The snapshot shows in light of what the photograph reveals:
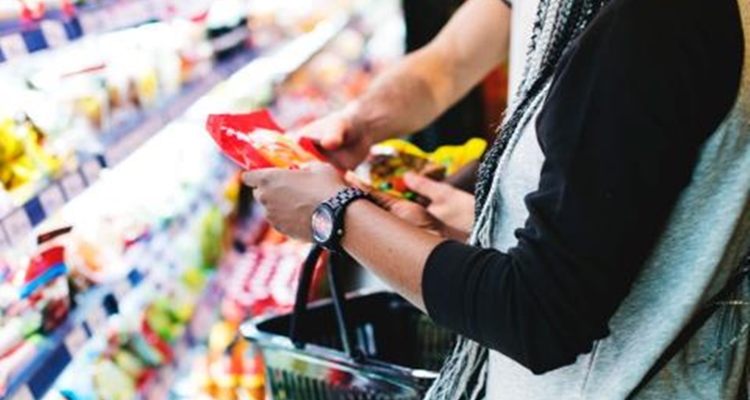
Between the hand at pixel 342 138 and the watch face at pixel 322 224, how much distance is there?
486mm

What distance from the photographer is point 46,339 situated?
117 cm

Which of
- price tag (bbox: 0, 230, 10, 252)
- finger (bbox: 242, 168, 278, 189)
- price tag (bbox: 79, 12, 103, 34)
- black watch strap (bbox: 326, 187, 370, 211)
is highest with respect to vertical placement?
price tag (bbox: 79, 12, 103, 34)

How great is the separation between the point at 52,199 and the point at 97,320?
0.27 metres

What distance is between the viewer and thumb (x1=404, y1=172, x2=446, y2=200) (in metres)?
1.42

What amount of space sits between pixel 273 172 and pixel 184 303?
740mm

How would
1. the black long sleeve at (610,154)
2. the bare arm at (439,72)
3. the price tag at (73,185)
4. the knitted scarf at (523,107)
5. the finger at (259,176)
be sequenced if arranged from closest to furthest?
the black long sleeve at (610,154) → the knitted scarf at (523,107) → the finger at (259,176) → the price tag at (73,185) → the bare arm at (439,72)

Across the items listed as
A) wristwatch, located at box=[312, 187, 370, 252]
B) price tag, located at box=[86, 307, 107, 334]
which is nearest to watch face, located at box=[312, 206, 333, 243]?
wristwatch, located at box=[312, 187, 370, 252]

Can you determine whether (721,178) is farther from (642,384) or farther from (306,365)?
(306,365)

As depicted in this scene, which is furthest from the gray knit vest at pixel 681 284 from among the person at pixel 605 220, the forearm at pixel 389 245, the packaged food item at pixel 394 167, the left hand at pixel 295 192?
the packaged food item at pixel 394 167

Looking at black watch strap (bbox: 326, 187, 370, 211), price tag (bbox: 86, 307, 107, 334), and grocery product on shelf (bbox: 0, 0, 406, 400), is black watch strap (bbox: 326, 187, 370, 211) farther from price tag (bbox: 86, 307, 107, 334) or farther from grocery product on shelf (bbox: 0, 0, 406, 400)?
price tag (bbox: 86, 307, 107, 334)

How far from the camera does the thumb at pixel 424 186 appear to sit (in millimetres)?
1420

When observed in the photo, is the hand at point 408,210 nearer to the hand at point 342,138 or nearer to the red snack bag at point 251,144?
the red snack bag at point 251,144

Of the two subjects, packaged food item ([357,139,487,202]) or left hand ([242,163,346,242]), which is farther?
packaged food item ([357,139,487,202])

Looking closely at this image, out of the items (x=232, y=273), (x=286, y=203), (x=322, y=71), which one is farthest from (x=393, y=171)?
(x=322, y=71)
